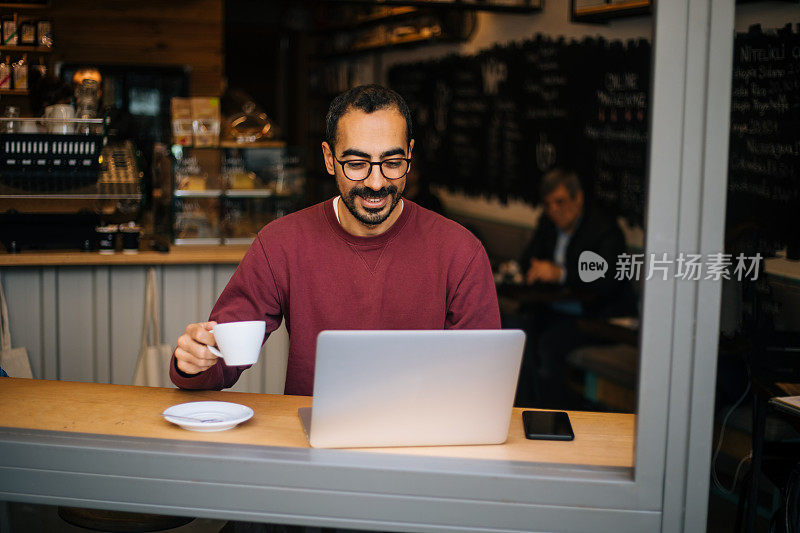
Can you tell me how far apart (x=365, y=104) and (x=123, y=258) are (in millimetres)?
2280

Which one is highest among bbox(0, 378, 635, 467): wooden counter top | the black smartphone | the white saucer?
the white saucer

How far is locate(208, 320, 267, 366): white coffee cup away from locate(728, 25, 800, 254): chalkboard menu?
80.2 inches

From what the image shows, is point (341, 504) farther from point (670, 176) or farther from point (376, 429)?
point (670, 176)

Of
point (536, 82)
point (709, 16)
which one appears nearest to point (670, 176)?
point (709, 16)

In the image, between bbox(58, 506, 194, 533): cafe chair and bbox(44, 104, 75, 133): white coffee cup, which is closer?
bbox(58, 506, 194, 533): cafe chair

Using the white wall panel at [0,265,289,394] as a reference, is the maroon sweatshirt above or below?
above

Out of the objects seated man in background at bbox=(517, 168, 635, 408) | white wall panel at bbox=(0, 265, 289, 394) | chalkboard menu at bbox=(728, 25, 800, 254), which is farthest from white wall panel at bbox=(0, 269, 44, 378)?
chalkboard menu at bbox=(728, 25, 800, 254)

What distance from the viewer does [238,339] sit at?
1502mm

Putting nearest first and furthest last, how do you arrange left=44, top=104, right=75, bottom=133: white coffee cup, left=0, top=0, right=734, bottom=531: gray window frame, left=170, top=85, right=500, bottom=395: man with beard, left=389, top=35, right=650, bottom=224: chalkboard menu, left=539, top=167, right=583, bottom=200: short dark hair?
1. left=0, top=0, right=734, bottom=531: gray window frame
2. left=170, top=85, right=500, bottom=395: man with beard
3. left=44, top=104, right=75, bottom=133: white coffee cup
4. left=389, top=35, right=650, bottom=224: chalkboard menu
5. left=539, top=167, right=583, bottom=200: short dark hair

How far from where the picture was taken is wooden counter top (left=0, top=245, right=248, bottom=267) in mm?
3799

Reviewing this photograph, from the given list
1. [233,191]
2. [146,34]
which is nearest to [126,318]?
[233,191]

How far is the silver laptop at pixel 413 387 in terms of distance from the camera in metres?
1.46

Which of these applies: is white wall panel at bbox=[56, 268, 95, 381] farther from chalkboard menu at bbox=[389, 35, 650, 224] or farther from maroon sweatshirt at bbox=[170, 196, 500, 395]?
chalkboard menu at bbox=[389, 35, 650, 224]

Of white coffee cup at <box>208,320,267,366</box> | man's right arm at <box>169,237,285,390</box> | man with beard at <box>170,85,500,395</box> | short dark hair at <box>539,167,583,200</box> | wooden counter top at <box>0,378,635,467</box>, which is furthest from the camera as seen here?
short dark hair at <box>539,167,583,200</box>
